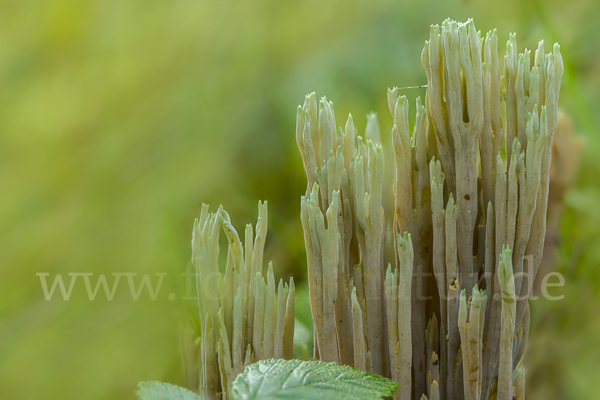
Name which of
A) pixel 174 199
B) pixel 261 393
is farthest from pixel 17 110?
pixel 174 199

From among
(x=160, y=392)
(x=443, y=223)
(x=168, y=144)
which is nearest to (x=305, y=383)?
(x=160, y=392)

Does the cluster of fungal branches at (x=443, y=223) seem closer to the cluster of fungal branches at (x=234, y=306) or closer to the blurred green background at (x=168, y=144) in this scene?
the cluster of fungal branches at (x=234, y=306)

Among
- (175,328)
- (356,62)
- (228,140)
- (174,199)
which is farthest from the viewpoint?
(356,62)

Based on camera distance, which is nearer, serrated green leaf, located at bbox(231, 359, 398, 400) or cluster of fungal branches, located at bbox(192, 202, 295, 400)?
serrated green leaf, located at bbox(231, 359, 398, 400)

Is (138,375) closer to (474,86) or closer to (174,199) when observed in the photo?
(474,86)

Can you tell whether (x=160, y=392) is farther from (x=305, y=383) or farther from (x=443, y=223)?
(x=443, y=223)

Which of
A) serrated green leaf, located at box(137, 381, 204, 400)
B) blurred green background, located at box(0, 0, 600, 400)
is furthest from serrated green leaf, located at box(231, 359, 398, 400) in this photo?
blurred green background, located at box(0, 0, 600, 400)

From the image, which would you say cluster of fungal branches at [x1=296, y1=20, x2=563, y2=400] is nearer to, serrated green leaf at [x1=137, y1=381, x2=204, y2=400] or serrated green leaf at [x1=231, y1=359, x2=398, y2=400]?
serrated green leaf at [x1=231, y1=359, x2=398, y2=400]
